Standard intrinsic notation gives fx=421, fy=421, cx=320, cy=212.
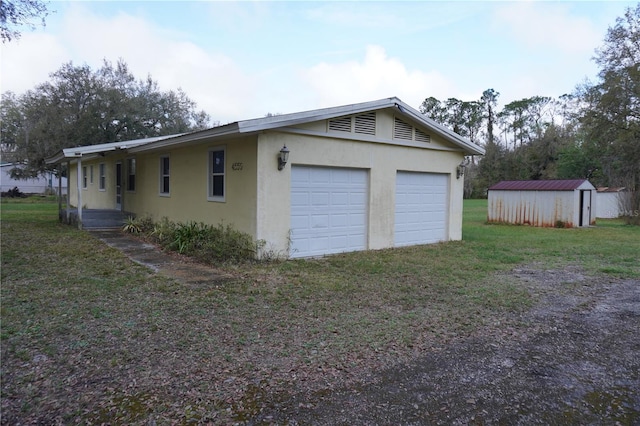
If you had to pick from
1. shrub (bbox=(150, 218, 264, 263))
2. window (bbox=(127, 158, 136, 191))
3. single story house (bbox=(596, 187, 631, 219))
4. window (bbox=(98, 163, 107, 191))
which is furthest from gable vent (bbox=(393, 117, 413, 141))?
single story house (bbox=(596, 187, 631, 219))

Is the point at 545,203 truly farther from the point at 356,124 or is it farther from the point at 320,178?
the point at 320,178

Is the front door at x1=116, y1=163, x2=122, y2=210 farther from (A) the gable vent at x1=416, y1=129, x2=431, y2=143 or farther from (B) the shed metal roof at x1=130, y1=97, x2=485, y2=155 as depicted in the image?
(A) the gable vent at x1=416, y1=129, x2=431, y2=143

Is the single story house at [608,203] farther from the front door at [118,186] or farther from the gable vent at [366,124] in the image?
the front door at [118,186]

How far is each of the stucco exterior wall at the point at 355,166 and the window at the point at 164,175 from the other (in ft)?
17.2

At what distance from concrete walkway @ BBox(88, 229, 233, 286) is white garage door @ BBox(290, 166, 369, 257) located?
2.12m

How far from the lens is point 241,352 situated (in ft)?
13.0

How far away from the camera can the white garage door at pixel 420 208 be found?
36.0 ft

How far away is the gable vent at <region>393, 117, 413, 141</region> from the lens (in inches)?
418

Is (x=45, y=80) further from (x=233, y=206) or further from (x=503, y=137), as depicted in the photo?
(x=503, y=137)

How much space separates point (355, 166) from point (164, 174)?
6089mm

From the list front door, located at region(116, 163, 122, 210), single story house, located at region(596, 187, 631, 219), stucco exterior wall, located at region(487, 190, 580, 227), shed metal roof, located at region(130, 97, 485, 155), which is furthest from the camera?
single story house, located at region(596, 187, 631, 219)

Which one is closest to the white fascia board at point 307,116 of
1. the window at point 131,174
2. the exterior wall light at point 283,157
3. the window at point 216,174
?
the exterior wall light at point 283,157

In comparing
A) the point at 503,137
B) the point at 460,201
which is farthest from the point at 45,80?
the point at 503,137

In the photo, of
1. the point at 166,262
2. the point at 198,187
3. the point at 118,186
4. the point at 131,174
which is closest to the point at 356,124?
the point at 198,187
